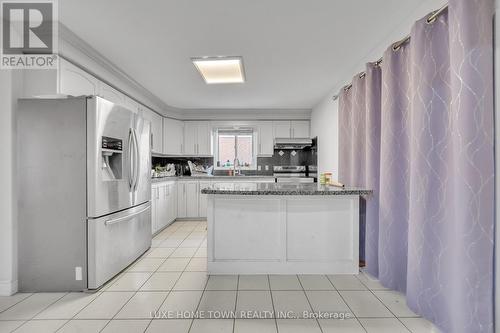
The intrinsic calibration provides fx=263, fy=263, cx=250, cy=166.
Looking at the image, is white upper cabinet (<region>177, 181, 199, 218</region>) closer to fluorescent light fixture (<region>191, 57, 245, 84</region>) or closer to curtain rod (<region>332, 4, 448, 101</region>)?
fluorescent light fixture (<region>191, 57, 245, 84</region>)

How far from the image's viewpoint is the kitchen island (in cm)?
269

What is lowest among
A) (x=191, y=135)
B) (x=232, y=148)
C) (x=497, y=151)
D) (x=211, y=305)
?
(x=211, y=305)

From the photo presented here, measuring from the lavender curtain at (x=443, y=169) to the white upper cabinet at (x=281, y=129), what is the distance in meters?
3.64

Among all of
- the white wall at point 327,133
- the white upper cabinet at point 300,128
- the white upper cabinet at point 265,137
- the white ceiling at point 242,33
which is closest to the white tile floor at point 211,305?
the white wall at point 327,133

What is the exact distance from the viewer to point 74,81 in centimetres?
265

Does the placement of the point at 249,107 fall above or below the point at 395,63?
above

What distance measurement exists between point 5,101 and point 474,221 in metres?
3.58

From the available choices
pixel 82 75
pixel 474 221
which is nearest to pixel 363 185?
pixel 474 221

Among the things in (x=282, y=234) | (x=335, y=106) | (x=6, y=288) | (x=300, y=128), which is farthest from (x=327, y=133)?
(x=6, y=288)

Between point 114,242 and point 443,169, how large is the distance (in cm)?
284

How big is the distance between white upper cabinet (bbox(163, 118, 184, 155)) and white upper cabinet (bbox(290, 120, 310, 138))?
248cm

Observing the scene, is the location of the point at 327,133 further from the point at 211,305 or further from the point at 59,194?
the point at 59,194

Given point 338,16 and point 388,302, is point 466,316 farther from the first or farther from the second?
point 338,16

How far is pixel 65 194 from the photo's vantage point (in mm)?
2332
